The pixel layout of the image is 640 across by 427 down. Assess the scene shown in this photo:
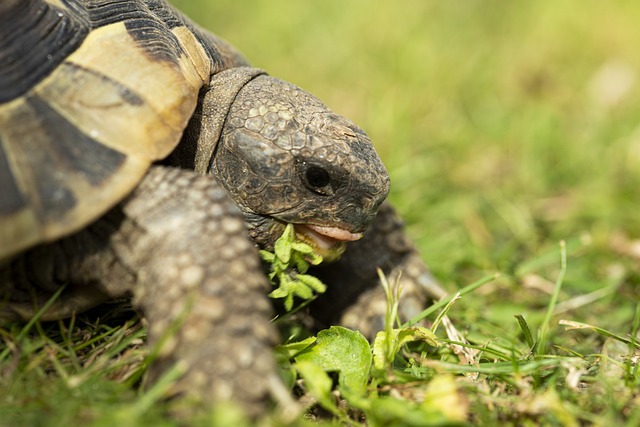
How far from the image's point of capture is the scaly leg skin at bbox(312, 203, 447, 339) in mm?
3086

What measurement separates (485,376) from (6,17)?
1.92 m

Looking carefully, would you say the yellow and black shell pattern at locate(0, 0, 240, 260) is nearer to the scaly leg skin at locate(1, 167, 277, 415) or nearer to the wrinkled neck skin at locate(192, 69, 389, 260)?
the scaly leg skin at locate(1, 167, 277, 415)

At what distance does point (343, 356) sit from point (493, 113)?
401 centimetres

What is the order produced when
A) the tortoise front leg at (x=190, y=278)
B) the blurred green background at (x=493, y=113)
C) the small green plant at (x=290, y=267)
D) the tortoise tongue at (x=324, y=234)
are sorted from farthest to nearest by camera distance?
the blurred green background at (x=493, y=113) < the tortoise tongue at (x=324, y=234) < the small green plant at (x=290, y=267) < the tortoise front leg at (x=190, y=278)

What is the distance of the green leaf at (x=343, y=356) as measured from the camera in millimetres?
2256

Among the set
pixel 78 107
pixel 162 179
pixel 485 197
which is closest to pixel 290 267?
pixel 162 179

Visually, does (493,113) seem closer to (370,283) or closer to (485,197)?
(485,197)

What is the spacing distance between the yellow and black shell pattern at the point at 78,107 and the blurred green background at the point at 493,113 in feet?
5.86

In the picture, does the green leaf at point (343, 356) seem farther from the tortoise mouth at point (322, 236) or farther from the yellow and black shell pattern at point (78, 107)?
the yellow and black shell pattern at point (78, 107)

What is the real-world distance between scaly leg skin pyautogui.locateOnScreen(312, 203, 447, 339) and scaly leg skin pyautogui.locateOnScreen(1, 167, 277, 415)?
1082 mm

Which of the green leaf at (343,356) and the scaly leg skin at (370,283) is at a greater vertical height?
the green leaf at (343,356)

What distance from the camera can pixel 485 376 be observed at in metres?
2.34

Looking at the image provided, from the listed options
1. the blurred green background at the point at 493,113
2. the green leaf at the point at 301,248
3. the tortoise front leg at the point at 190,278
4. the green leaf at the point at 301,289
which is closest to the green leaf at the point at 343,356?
the green leaf at the point at 301,289

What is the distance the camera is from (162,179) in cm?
213
